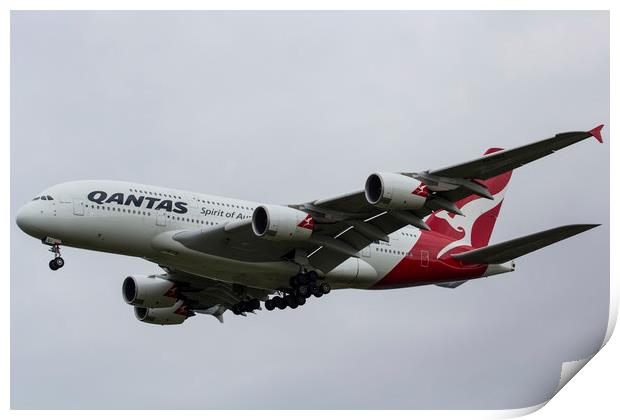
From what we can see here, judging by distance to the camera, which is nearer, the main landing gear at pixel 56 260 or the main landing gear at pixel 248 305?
the main landing gear at pixel 56 260

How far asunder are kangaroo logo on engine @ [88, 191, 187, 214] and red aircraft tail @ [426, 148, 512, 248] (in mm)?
8299

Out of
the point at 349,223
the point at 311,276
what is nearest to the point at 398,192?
the point at 349,223

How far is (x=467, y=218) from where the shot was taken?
3338cm

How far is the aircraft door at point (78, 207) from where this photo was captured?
2747 centimetres

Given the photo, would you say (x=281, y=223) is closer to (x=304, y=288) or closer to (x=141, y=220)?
(x=304, y=288)

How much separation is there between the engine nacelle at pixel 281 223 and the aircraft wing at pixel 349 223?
1.32 ft

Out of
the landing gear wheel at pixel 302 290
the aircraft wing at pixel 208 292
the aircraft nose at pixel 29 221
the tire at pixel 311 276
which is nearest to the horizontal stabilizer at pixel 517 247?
the tire at pixel 311 276

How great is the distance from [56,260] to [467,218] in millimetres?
12722

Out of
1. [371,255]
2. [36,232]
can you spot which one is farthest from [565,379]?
[36,232]

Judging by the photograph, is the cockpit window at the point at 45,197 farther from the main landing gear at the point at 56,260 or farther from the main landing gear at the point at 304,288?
the main landing gear at the point at 304,288

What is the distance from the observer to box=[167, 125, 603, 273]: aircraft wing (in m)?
25.0

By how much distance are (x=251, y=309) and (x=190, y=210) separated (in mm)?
5210

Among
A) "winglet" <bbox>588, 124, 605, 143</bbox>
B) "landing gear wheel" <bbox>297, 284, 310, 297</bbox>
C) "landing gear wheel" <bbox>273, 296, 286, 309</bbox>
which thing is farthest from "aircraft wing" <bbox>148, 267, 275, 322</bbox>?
"winglet" <bbox>588, 124, 605, 143</bbox>

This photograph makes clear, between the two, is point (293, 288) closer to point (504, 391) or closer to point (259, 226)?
point (259, 226)
